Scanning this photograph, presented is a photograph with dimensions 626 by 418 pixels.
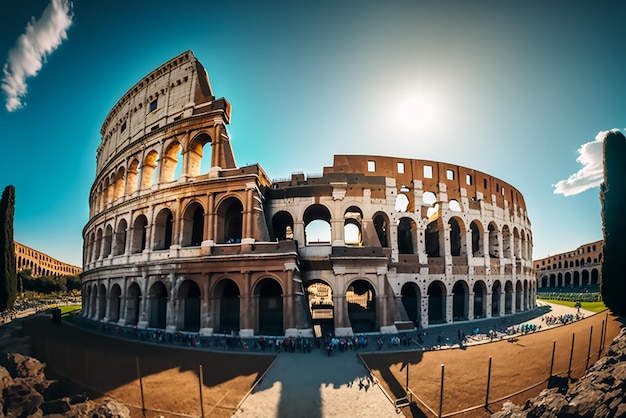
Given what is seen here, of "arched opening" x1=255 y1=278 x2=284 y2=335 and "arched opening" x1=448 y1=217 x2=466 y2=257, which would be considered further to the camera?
"arched opening" x1=448 y1=217 x2=466 y2=257

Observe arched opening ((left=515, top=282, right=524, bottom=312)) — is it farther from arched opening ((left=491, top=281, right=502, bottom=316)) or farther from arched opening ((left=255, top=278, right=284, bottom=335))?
arched opening ((left=255, top=278, right=284, bottom=335))

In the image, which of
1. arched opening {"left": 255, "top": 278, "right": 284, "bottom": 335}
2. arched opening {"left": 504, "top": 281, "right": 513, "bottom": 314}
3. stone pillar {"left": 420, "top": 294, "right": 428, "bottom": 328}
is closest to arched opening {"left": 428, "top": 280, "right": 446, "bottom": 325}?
stone pillar {"left": 420, "top": 294, "right": 428, "bottom": 328}

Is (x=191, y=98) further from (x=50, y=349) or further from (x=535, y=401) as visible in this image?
(x=535, y=401)

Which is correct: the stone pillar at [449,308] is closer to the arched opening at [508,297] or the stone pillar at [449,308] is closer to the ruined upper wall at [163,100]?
the arched opening at [508,297]

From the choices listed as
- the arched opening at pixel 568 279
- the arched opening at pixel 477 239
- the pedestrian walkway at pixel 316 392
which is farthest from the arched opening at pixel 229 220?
the arched opening at pixel 568 279

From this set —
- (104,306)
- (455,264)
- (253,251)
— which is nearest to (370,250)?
(253,251)

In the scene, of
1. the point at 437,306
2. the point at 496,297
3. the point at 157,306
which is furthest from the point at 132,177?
the point at 496,297
